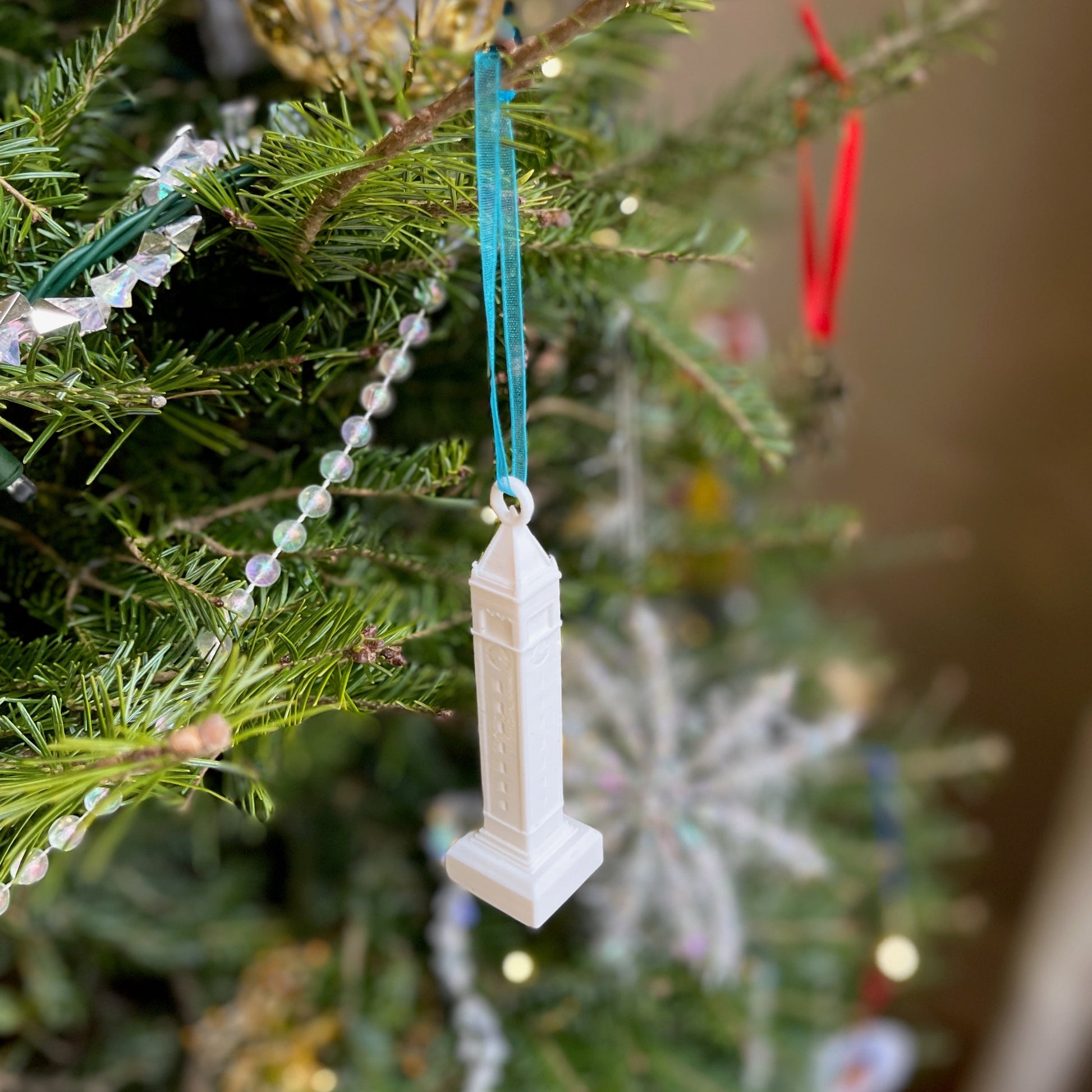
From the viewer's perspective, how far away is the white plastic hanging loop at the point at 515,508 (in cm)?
26

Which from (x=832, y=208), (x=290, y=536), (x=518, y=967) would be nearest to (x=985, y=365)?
(x=832, y=208)

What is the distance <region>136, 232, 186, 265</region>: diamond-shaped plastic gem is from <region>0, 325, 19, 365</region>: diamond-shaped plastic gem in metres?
0.04

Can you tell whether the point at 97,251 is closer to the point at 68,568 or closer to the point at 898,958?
the point at 68,568

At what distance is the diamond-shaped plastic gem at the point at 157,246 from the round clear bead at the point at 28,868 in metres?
0.16

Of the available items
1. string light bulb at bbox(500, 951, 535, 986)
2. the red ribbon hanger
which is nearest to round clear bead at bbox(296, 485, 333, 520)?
the red ribbon hanger

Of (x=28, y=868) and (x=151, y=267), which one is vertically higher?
(x=151, y=267)

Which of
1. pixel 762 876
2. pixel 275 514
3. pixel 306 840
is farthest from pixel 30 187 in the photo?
pixel 762 876

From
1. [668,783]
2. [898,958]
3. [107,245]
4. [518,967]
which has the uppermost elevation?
[107,245]

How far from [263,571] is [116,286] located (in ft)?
0.29

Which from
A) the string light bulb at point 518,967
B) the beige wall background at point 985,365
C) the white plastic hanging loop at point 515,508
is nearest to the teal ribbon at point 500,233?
the white plastic hanging loop at point 515,508

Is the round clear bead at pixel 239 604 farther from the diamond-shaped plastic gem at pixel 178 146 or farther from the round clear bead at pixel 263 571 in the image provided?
the diamond-shaped plastic gem at pixel 178 146

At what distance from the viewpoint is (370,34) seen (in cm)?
30

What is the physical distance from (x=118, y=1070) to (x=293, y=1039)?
13 cm

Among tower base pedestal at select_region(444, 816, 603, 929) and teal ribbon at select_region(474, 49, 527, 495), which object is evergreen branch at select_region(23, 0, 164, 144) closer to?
teal ribbon at select_region(474, 49, 527, 495)
